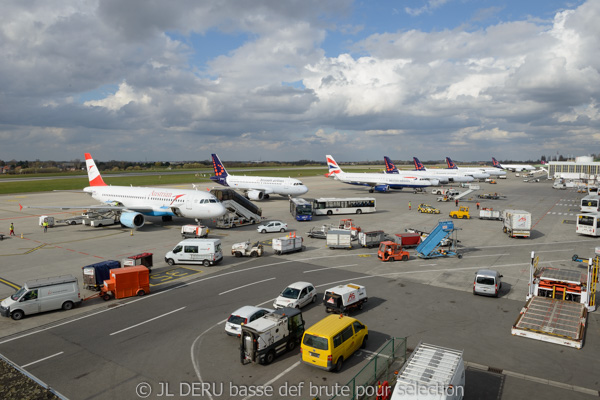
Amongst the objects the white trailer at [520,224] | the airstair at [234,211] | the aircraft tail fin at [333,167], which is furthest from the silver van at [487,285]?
the aircraft tail fin at [333,167]

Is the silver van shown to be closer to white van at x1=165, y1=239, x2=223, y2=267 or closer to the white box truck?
the white box truck

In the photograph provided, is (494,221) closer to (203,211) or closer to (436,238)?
(436,238)

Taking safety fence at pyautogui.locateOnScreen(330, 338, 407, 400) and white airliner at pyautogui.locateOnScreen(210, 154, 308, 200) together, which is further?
white airliner at pyautogui.locateOnScreen(210, 154, 308, 200)

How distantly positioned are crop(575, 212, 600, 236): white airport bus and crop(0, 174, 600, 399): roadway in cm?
487

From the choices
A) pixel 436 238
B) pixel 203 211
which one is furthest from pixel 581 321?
pixel 203 211

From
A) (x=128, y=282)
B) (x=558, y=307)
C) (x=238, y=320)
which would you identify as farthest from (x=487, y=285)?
(x=128, y=282)

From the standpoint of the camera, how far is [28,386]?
1576 centimetres

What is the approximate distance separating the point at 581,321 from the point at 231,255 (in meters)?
29.2

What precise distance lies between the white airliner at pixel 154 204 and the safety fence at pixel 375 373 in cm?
3495

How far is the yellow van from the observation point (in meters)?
16.5

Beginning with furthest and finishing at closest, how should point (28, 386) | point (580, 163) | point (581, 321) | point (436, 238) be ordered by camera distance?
point (580, 163), point (436, 238), point (581, 321), point (28, 386)

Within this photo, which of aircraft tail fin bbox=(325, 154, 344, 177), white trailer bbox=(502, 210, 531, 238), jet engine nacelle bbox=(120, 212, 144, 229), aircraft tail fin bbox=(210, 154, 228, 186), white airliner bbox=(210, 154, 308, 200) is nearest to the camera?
white trailer bbox=(502, 210, 531, 238)

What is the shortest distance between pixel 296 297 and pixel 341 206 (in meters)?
43.3

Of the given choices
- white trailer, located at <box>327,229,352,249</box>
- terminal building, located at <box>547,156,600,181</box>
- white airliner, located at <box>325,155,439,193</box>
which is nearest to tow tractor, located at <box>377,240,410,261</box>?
white trailer, located at <box>327,229,352,249</box>
